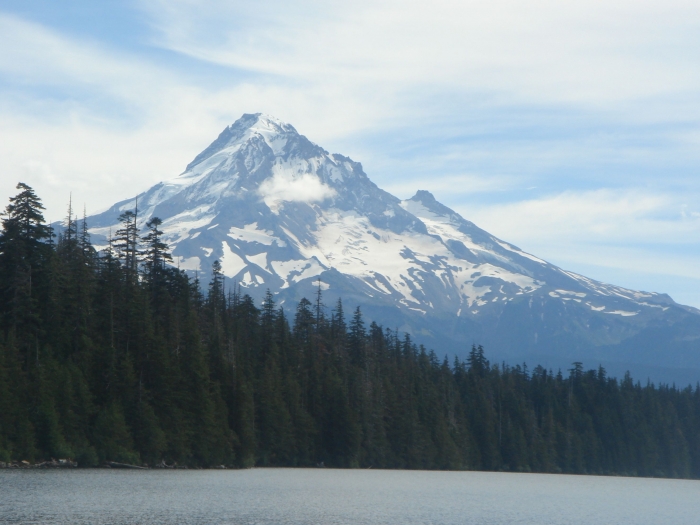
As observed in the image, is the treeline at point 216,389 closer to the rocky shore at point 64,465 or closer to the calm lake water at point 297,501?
the rocky shore at point 64,465

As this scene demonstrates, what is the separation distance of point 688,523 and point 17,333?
67.0 metres

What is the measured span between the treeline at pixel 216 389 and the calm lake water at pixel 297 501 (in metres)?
5.80

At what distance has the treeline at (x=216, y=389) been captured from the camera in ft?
287

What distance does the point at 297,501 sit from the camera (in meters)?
69.4

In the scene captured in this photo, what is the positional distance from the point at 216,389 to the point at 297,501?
3656 centimetres

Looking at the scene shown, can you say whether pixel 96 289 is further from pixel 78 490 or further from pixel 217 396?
pixel 78 490

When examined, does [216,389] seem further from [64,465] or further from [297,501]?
[297,501]

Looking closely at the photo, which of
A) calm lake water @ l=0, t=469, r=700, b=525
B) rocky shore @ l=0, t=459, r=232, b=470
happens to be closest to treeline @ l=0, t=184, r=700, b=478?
rocky shore @ l=0, t=459, r=232, b=470

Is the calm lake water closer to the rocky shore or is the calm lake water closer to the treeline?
the rocky shore

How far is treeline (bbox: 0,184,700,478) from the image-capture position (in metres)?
87.4

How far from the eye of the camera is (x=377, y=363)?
5856 inches

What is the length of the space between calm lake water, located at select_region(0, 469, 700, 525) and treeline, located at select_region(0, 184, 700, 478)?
228 inches

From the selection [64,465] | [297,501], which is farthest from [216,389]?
[297,501]

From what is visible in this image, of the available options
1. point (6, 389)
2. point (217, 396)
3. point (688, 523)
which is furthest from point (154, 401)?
point (688, 523)
